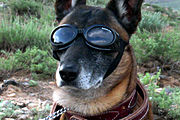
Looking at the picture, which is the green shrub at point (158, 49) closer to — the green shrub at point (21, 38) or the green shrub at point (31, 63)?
the green shrub at point (31, 63)

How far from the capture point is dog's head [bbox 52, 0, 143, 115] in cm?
172

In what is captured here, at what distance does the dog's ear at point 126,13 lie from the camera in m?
2.06

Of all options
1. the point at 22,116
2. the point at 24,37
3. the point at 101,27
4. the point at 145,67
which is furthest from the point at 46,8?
the point at 101,27

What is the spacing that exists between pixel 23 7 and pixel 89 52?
757 cm

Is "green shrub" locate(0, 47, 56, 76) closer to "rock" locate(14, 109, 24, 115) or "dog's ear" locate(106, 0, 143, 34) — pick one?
"rock" locate(14, 109, 24, 115)

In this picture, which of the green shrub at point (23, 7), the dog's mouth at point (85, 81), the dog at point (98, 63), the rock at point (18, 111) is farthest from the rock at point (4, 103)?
the green shrub at point (23, 7)

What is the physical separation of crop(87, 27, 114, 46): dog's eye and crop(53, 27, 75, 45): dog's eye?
0.56 ft

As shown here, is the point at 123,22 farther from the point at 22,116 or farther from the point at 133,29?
the point at 22,116

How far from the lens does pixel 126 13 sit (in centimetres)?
208

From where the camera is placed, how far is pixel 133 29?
213 cm

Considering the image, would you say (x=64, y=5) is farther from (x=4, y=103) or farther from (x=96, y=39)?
(x=4, y=103)

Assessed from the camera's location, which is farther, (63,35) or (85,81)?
(63,35)

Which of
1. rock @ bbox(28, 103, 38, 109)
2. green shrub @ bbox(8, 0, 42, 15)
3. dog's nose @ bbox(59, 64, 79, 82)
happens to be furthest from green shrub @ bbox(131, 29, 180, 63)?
green shrub @ bbox(8, 0, 42, 15)

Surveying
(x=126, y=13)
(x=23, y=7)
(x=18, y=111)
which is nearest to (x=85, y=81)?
(x=126, y=13)
